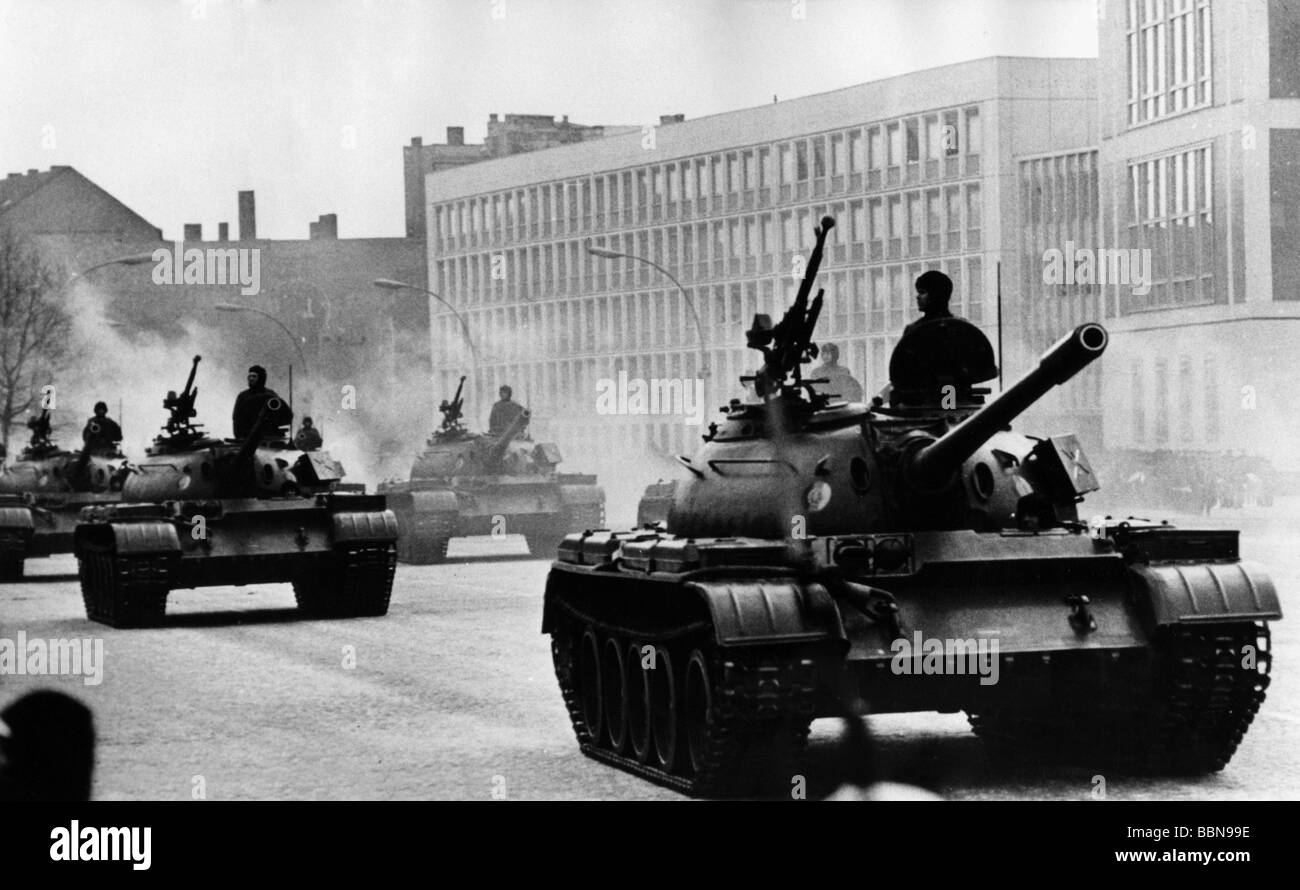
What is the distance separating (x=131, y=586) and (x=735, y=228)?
124ft

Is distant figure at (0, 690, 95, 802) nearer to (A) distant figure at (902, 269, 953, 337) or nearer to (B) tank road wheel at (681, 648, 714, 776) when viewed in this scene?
(B) tank road wheel at (681, 648, 714, 776)

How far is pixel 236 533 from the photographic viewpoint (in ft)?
87.7

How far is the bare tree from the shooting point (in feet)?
178

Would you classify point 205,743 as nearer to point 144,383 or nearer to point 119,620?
point 119,620

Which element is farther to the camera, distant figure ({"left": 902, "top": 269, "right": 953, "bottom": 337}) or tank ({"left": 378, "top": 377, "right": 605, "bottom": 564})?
tank ({"left": 378, "top": 377, "right": 605, "bottom": 564})

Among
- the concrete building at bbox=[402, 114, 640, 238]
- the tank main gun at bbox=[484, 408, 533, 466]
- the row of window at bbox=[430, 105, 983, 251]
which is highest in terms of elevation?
the concrete building at bbox=[402, 114, 640, 238]

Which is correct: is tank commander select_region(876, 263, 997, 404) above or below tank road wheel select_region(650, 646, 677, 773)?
above

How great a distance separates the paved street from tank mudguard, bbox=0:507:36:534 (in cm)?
725

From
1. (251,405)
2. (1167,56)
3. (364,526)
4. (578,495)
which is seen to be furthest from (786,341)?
(1167,56)

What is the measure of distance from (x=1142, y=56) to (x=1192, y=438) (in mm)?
8192

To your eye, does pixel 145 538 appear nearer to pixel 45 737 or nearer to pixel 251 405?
pixel 251 405

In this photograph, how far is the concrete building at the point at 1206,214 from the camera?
154 ft

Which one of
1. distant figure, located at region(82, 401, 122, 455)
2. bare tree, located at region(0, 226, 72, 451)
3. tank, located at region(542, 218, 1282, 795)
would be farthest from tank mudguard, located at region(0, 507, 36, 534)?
tank, located at region(542, 218, 1282, 795)

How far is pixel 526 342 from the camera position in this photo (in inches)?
2830
